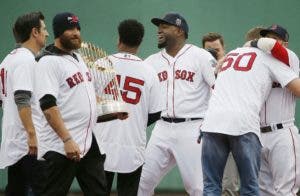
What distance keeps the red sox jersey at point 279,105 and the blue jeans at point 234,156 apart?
20.0 inches

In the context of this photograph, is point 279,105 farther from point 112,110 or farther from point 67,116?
point 67,116

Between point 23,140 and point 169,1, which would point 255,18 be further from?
point 23,140

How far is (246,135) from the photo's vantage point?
287 inches

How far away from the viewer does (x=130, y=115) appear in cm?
833

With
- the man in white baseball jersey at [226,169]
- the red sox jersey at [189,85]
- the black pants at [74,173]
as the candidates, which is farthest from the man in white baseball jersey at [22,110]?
the man in white baseball jersey at [226,169]

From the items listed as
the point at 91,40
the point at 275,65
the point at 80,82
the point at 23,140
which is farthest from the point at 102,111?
the point at 91,40

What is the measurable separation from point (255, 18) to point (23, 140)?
4988mm

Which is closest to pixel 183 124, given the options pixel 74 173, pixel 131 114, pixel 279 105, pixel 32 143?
pixel 131 114

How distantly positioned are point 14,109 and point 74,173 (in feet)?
3.97

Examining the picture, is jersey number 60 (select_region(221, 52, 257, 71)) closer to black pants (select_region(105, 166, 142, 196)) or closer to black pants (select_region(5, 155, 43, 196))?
black pants (select_region(105, 166, 142, 196))

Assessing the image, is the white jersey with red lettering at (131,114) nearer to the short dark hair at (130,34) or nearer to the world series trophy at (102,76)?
the short dark hair at (130,34)

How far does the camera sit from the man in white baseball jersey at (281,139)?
7.64 m

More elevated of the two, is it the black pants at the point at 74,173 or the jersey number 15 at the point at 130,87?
the jersey number 15 at the point at 130,87

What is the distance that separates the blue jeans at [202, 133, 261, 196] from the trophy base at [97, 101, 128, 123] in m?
0.90
